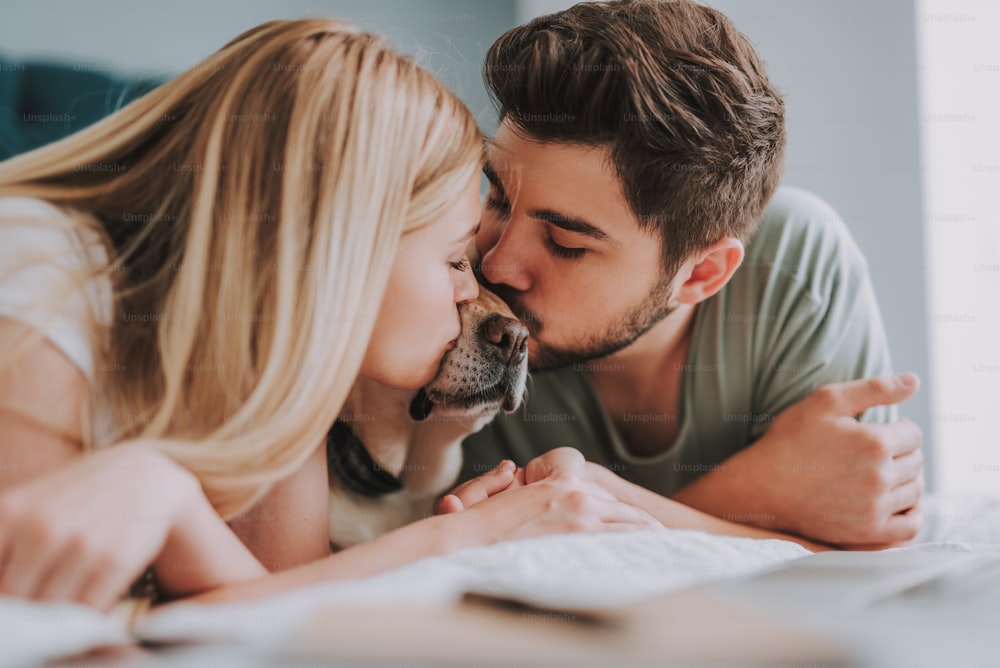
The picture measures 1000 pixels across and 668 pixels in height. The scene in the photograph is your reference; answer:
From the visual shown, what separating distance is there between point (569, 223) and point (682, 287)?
218mm

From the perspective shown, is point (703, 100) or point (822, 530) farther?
point (822, 530)

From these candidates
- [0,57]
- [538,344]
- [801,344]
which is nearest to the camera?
[0,57]

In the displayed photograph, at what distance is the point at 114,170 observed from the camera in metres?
0.88

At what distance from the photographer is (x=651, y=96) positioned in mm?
993

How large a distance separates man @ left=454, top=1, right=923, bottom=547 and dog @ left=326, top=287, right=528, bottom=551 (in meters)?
0.08

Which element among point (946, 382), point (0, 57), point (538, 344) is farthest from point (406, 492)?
point (946, 382)

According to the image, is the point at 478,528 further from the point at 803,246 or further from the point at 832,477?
the point at 803,246

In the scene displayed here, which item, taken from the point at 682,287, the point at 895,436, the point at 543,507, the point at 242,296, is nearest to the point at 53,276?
the point at 242,296

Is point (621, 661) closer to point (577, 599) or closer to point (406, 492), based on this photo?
point (577, 599)

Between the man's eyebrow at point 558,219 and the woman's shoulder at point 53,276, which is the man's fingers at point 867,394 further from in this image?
the woman's shoulder at point 53,276

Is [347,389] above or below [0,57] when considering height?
below

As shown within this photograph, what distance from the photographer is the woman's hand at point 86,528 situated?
0.64 metres

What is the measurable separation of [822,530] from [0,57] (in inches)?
45.3

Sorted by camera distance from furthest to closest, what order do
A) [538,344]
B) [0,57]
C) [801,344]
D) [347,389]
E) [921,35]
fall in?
[921,35] < [801,344] < [538,344] < [0,57] < [347,389]
